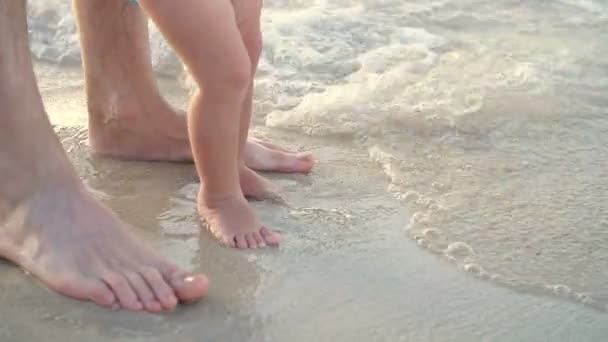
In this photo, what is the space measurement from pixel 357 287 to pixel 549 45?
2.51m

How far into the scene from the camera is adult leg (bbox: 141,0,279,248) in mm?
2184

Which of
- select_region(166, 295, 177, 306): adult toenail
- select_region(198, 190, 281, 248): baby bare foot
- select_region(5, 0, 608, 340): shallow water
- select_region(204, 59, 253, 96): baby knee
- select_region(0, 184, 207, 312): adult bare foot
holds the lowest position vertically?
select_region(5, 0, 608, 340): shallow water

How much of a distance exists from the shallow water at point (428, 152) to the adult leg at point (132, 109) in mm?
165

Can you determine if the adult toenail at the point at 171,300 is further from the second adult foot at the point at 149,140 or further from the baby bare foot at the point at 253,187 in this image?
the second adult foot at the point at 149,140

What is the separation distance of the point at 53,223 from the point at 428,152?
1360mm

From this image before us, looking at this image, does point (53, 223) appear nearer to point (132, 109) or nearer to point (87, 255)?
point (87, 255)

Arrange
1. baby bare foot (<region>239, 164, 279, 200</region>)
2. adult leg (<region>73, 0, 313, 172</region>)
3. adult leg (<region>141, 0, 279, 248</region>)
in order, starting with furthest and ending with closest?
adult leg (<region>73, 0, 313, 172</region>)
baby bare foot (<region>239, 164, 279, 200</region>)
adult leg (<region>141, 0, 279, 248</region>)

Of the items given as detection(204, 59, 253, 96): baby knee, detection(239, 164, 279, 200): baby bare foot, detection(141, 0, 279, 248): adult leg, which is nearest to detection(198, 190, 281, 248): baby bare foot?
detection(141, 0, 279, 248): adult leg

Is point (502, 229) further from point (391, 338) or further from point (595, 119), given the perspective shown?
point (595, 119)

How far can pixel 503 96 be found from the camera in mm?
3637

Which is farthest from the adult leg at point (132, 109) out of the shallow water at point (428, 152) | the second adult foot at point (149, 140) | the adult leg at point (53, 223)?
the adult leg at point (53, 223)

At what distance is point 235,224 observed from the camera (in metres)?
2.44

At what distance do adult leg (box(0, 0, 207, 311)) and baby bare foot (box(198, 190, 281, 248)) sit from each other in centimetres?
28

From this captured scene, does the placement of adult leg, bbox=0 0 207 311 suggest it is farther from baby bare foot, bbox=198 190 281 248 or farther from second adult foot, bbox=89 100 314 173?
second adult foot, bbox=89 100 314 173
